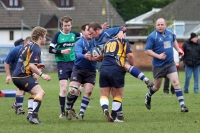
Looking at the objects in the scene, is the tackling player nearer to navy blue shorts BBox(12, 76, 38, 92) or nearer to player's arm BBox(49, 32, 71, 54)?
navy blue shorts BBox(12, 76, 38, 92)

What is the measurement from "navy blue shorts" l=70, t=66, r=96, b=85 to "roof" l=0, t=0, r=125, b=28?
5363cm

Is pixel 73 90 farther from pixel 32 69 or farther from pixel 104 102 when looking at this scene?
pixel 32 69

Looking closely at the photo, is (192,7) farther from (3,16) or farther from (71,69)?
(71,69)

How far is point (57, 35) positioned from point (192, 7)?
64639 mm

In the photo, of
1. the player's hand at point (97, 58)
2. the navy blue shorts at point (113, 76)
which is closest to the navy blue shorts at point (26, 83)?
the player's hand at point (97, 58)

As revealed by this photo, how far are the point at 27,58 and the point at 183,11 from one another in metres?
66.3

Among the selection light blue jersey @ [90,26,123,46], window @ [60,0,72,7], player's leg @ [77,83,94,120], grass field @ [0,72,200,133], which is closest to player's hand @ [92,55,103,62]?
light blue jersey @ [90,26,123,46]

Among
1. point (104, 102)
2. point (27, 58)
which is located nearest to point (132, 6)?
point (104, 102)

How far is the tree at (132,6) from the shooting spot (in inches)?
3381

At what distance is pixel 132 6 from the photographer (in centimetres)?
8706

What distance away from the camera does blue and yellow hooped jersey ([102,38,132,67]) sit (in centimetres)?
1255

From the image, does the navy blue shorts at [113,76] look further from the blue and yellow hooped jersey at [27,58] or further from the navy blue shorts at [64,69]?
the navy blue shorts at [64,69]

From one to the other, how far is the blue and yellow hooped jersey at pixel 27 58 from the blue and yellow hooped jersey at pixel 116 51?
133 centimetres

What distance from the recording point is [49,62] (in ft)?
152
